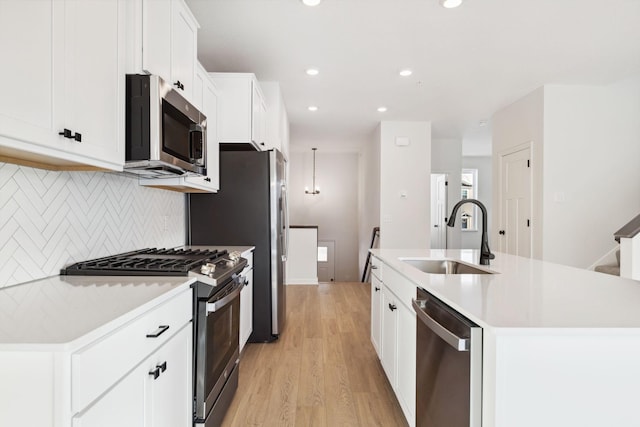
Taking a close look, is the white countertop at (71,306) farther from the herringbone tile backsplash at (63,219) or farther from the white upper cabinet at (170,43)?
the white upper cabinet at (170,43)

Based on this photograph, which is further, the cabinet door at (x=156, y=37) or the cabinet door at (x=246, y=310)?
the cabinet door at (x=246, y=310)

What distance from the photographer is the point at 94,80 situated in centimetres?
135

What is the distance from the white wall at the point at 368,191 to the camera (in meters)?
6.00

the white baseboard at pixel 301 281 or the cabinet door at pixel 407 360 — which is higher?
the cabinet door at pixel 407 360

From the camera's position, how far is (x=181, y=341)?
148cm

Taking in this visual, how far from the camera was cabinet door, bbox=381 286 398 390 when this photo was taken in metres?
2.05

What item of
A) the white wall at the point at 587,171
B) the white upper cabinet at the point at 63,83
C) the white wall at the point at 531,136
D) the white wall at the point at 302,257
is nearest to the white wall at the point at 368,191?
the white wall at the point at 302,257

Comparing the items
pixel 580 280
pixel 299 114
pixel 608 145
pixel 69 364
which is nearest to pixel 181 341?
pixel 69 364

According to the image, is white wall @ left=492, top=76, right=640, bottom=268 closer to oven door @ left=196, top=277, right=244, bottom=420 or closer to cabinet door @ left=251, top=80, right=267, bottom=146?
cabinet door @ left=251, top=80, right=267, bottom=146

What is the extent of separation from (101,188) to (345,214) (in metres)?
6.90

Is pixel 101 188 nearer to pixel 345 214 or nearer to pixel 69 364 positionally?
pixel 69 364

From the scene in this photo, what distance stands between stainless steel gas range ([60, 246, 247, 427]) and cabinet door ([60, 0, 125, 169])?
19.5 inches

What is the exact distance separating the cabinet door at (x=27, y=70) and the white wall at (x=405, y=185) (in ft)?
16.1

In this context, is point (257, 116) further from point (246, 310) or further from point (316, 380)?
point (316, 380)
